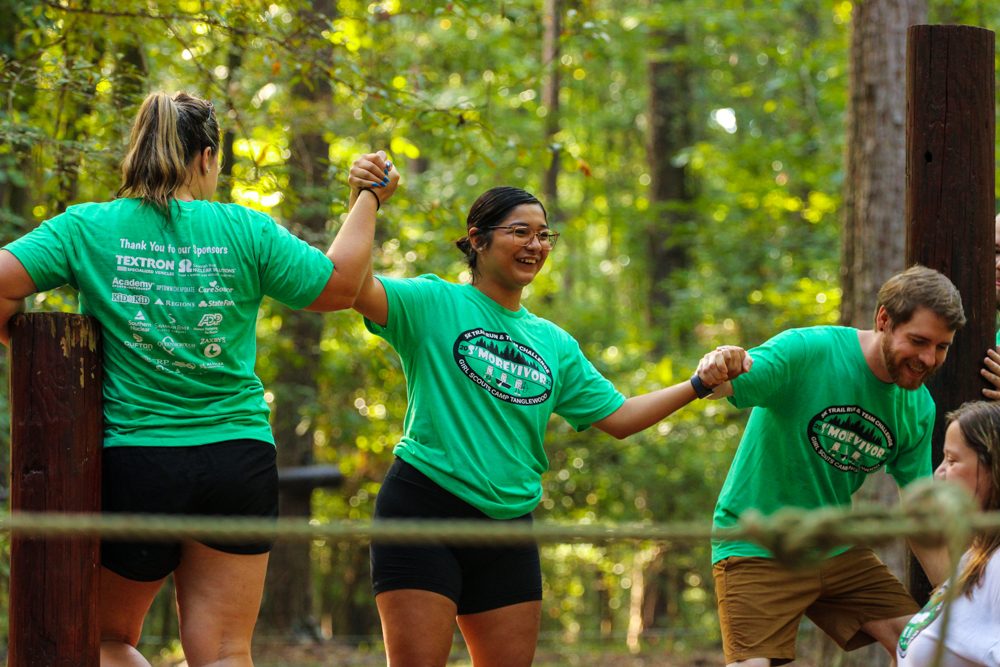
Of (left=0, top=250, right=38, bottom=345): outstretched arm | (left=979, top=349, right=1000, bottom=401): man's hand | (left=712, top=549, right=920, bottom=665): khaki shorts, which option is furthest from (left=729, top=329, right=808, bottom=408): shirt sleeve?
(left=0, top=250, right=38, bottom=345): outstretched arm

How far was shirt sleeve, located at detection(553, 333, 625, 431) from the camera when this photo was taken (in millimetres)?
3830

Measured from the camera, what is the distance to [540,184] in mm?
15750

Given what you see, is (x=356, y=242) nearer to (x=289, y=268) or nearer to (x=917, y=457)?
(x=289, y=268)

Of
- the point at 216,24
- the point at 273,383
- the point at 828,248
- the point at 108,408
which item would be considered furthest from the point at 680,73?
the point at 108,408

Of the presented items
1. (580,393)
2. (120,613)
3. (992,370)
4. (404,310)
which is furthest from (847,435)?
(120,613)

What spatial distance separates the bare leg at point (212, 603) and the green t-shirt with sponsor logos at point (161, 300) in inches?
12.7

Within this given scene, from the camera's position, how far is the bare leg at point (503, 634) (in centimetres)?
355

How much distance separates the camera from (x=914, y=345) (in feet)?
12.0

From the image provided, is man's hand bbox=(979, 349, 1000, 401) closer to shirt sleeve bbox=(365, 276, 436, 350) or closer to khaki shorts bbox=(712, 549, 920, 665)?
khaki shorts bbox=(712, 549, 920, 665)

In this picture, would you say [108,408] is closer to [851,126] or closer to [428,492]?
[428,492]

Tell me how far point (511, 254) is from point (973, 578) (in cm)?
168

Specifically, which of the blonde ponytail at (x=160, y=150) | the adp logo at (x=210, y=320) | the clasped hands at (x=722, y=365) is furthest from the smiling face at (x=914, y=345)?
the blonde ponytail at (x=160, y=150)

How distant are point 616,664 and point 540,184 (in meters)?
8.02

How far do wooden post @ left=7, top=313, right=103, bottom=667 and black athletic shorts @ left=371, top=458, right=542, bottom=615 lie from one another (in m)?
0.86
